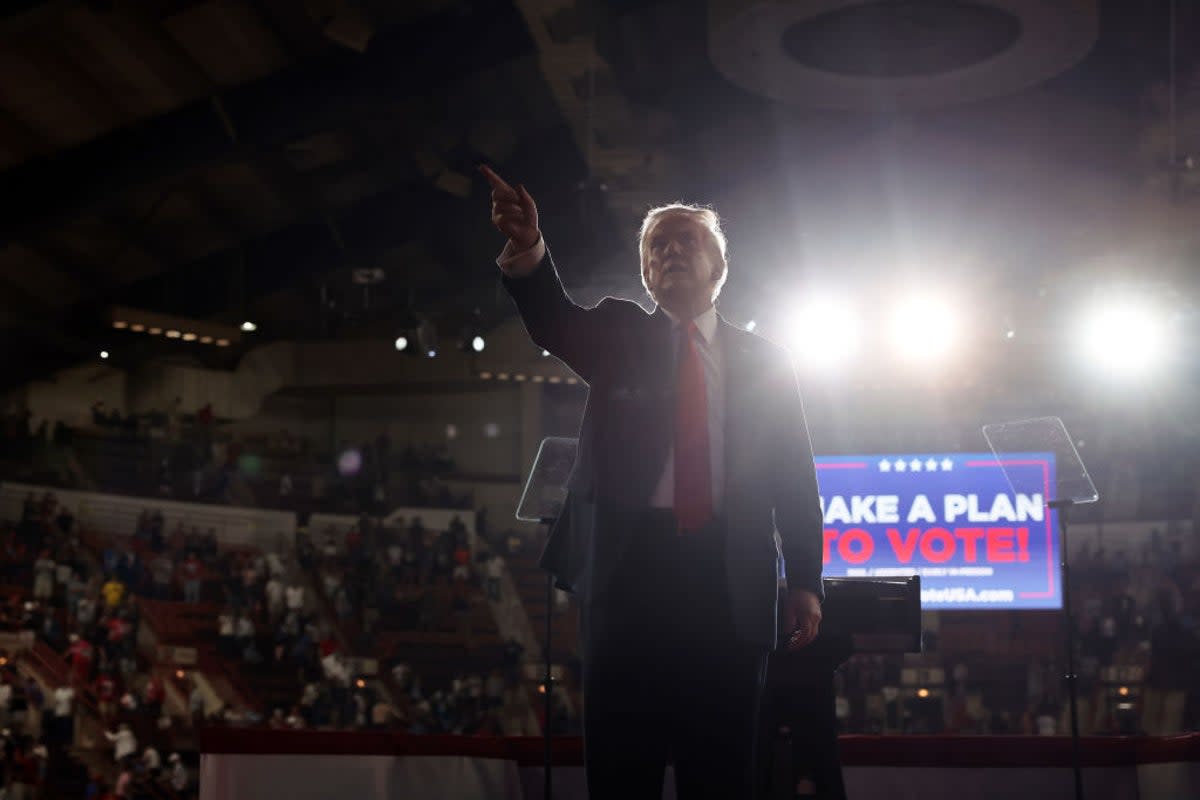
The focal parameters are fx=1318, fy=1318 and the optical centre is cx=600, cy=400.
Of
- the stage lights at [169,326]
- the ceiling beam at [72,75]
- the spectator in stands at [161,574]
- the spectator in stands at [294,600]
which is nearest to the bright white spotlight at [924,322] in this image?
the ceiling beam at [72,75]

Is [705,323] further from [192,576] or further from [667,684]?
[192,576]

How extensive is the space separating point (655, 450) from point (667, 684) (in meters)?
0.35

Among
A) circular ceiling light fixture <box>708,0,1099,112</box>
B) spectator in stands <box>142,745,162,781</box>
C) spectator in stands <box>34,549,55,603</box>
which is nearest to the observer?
circular ceiling light fixture <box>708,0,1099,112</box>

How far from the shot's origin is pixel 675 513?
6.37 ft

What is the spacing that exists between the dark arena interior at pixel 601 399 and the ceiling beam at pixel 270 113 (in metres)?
0.04

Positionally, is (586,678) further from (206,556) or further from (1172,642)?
(206,556)

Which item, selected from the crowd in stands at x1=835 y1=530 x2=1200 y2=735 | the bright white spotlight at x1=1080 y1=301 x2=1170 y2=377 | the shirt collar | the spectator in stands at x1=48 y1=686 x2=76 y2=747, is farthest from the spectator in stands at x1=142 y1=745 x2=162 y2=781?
the shirt collar

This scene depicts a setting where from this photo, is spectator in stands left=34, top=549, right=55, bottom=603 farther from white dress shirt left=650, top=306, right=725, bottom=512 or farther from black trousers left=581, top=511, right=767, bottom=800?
black trousers left=581, top=511, right=767, bottom=800

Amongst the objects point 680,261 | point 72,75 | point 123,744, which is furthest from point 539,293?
point 123,744

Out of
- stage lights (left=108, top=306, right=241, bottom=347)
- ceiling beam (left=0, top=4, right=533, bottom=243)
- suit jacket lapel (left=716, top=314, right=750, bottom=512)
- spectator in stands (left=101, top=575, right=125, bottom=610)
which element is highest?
ceiling beam (left=0, top=4, right=533, bottom=243)

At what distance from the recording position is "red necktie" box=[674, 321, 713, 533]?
1.94m

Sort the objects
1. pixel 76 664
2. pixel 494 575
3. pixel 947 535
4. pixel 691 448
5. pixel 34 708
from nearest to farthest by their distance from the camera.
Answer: pixel 691 448, pixel 947 535, pixel 34 708, pixel 76 664, pixel 494 575

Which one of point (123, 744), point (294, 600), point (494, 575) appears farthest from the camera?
point (494, 575)

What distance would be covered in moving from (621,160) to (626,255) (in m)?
3.12
